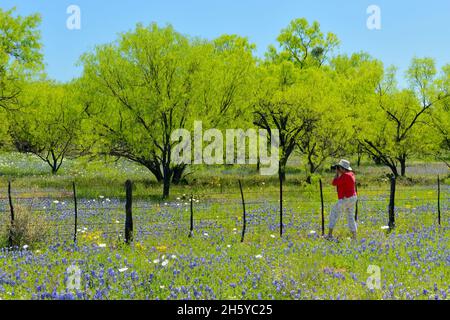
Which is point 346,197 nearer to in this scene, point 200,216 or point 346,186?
point 346,186

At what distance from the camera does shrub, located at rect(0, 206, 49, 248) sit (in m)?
10.8

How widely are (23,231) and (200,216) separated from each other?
7063 millimetres

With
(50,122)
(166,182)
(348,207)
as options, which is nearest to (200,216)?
(348,207)

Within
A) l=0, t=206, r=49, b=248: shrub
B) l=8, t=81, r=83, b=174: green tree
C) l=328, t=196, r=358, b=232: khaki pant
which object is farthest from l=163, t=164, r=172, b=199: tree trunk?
l=8, t=81, r=83, b=174: green tree

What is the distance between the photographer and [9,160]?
158 feet

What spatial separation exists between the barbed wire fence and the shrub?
0.18m

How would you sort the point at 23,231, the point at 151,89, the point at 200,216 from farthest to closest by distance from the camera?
the point at 151,89 < the point at 200,216 < the point at 23,231

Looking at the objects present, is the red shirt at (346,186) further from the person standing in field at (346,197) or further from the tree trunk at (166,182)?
the tree trunk at (166,182)

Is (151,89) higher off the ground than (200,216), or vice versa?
(151,89)

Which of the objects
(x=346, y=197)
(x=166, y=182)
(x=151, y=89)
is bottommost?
(x=166, y=182)

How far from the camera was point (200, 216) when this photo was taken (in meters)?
16.7

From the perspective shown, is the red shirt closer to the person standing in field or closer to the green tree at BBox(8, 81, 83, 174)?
the person standing in field

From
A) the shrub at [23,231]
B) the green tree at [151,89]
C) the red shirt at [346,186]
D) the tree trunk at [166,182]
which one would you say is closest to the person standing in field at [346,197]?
the red shirt at [346,186]

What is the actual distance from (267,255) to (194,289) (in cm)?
292
